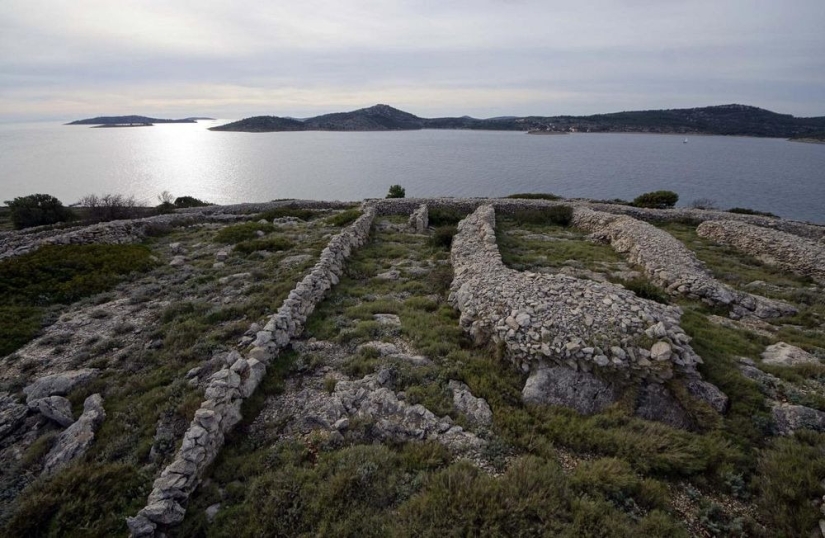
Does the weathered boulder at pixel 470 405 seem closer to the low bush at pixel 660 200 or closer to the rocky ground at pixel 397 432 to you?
the rocky ground at pixel 397 432

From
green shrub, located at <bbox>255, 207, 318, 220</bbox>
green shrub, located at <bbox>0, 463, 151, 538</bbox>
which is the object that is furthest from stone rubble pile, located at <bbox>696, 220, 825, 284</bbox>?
green shrub, located at <bbox>255, 207, 318, 220</bbox>

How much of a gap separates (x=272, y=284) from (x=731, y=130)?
23152cm

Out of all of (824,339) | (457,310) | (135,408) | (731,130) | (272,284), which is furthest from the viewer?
(731,130)

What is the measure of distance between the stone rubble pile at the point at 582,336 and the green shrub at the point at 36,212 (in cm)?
3982

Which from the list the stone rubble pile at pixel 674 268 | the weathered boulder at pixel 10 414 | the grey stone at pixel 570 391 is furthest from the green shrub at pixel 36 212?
the stone rubble pile at pixel 674 268

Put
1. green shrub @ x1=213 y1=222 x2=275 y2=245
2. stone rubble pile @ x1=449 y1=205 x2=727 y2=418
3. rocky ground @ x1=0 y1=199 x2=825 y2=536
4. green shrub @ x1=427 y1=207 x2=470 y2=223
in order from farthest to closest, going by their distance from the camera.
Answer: green shrub @ x1=427 y1=207 x2=470 y2=223 → green shrub @ x1=213 y1=222 x2=275 y2=245 → stone rubble pile @ x1=449 y1=205 x2=727 y2=418 → rocky ground @ x1=0 y1=199 x2=825 y2=536

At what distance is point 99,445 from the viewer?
6.46 metres

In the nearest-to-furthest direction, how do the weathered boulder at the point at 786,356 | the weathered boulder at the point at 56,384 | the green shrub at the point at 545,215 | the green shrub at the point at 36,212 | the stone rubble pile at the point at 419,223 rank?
the weathered boulder at the point at 56,384 → the weathered boulder at the point at 786,356 → the stone rubble pile at the point at 419,223 → the green shrub at the point at 545,215 → the green shrub at the point at 36,212

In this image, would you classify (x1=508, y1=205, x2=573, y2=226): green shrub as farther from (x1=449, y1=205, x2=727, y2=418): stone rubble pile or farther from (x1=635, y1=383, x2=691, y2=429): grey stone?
(x1=635, y1=383, x2=691, y2=429): grey stone

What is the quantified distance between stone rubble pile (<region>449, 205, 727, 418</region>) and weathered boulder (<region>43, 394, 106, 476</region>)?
8.40 meters

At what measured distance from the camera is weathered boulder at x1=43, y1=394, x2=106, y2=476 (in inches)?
244

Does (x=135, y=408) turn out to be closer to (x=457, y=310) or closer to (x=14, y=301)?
(x=457, y=310)

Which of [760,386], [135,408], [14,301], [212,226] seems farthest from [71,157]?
[760,386]

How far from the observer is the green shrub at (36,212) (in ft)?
100
